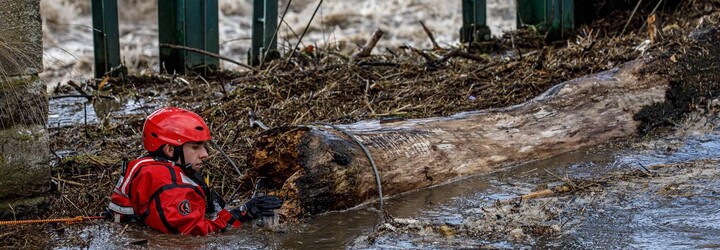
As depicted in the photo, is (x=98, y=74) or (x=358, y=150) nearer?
(x=358, y=150)

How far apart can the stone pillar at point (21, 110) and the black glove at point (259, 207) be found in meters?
1.26

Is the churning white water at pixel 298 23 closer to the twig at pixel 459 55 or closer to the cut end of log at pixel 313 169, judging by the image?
the twig at pixel 459 55

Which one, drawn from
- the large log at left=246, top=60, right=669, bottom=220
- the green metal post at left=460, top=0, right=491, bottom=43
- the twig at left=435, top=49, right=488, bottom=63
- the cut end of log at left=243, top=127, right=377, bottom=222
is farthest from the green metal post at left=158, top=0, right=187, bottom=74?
the cut end of log at left=243, top=127, right=377, bottom=222

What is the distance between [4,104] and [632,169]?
411 cm

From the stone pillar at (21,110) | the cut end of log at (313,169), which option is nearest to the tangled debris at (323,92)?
the stone pillar at (21,110)

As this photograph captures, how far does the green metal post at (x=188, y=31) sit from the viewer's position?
10.1 metres

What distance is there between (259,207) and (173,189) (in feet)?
1.66

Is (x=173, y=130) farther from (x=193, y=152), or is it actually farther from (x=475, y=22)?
(x=475, y=22)

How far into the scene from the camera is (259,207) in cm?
576

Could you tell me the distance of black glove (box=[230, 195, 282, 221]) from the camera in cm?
576

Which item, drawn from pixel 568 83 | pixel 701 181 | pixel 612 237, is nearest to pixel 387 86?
pixel 568 83

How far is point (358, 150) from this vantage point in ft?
20.1

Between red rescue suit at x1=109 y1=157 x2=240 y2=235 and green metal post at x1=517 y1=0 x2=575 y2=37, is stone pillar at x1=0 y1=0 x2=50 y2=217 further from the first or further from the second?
green metal post at x1=517 y1=0 x2=575 y2=37

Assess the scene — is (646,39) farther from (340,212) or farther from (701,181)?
(340,212)
